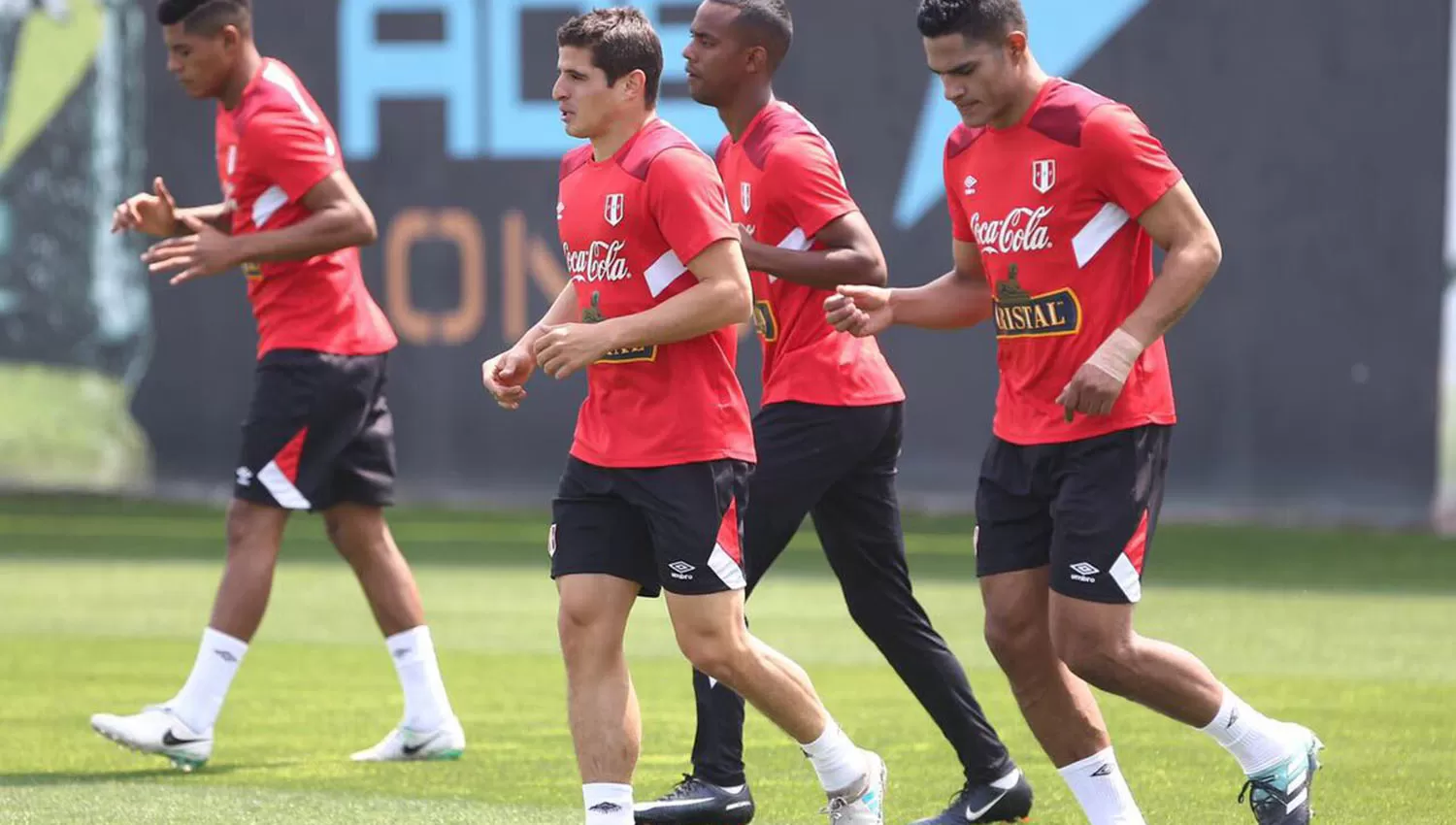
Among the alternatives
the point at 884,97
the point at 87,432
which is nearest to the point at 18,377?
the point at 87,432

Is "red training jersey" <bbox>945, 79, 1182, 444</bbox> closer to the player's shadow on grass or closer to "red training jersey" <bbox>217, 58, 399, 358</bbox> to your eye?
"red training jersey" <bbox>217, 58, 399, 358</bbox>

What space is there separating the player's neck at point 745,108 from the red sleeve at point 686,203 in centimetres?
129

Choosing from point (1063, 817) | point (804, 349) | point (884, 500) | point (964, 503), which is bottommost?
point (964, 503)

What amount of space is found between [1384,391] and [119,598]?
363 inches

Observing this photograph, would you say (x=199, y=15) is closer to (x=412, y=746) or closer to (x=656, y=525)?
(x=412, y=746)

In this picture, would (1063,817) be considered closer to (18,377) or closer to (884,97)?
(884,97)

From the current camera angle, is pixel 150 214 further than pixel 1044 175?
Yes

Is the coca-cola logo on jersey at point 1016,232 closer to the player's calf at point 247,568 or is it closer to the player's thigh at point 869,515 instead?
the player's thigh at point 869,515

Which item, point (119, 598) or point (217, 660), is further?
point (119, 598)

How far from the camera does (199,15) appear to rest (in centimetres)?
742

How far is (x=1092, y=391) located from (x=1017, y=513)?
50 cm

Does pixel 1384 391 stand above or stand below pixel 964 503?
above

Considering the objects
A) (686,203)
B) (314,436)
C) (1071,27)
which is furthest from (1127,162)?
(1071,27)

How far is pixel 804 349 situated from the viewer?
6.30 meters
